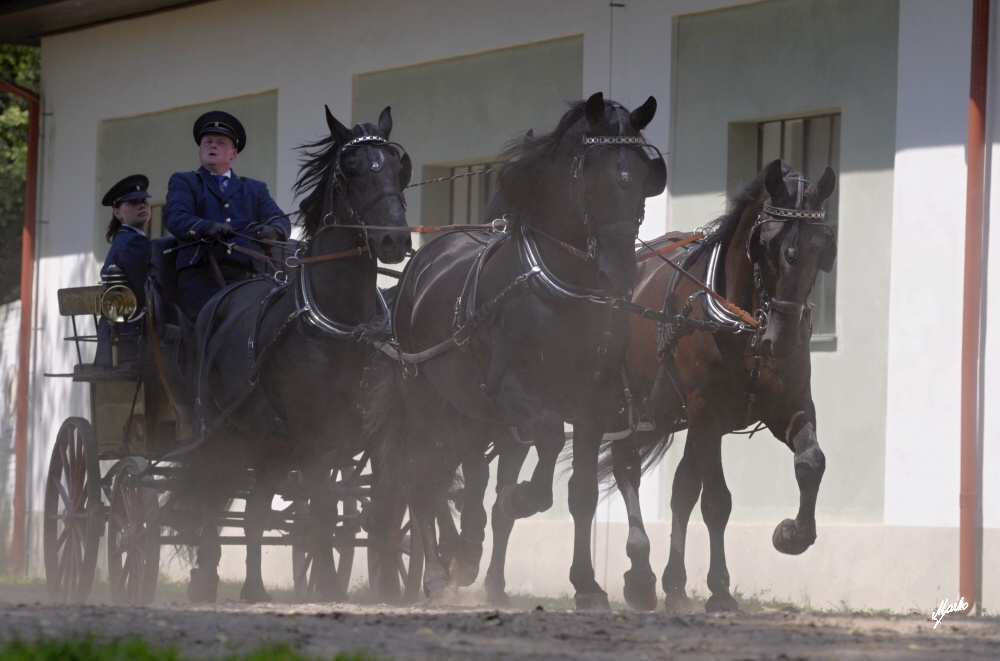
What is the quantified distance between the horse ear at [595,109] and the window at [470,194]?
6.68m

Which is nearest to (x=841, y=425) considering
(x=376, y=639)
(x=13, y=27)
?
(x=376, y=639)

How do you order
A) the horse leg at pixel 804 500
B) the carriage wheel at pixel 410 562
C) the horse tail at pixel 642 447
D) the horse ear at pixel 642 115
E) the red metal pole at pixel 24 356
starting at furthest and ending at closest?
1. the red metal pole at pixel 24 356
2. the carriage wheel at pixel 410 562
3. the horse tail at pixel 642 447
4. the horse leg at pixel 804 500
5. the horse ear at pixel 642 115

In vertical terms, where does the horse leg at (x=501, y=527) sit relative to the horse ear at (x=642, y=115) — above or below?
below

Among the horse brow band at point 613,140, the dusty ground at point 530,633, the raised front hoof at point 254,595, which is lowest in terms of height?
the raised front hoof at point 254,595

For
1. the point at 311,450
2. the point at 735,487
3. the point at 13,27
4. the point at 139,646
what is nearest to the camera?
the point at 139,646

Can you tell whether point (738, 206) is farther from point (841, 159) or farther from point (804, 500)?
point (841, 159)

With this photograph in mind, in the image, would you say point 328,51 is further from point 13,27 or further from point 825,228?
point 825,228

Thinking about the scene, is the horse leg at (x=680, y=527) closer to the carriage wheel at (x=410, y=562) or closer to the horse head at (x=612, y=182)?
the carriage wheel at (x=410, y=562)

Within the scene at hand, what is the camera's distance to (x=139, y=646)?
206 inches

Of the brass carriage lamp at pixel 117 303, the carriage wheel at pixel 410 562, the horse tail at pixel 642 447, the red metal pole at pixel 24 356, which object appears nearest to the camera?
the horse tail at pixel 642 447

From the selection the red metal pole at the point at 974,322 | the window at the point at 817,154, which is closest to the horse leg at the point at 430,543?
the red metal pole at the point at 974,322

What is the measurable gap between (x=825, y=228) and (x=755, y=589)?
4155mm

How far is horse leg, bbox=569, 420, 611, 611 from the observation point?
26.6 feet

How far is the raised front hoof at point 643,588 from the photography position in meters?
Result: 8.83
